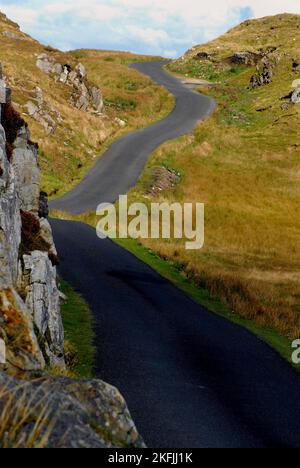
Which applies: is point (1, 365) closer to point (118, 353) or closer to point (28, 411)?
point (28, 411)

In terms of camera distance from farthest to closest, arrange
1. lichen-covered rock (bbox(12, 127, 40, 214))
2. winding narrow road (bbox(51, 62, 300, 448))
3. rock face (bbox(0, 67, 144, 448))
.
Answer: lichen-covered rock (bbox(12, 127, 40, 214))
winding narrow road (bbox(51, 62, 300, 448))
rock face (bbox(0, 67, 144, 448))

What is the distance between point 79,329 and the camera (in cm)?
1673

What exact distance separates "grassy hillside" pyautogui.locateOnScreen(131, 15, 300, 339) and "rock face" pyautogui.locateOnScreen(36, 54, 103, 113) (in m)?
11.8

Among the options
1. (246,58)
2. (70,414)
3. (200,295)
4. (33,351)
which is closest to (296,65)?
(246,58)

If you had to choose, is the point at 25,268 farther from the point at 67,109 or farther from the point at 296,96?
the point at 296,96

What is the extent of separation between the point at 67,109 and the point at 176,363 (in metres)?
47.4

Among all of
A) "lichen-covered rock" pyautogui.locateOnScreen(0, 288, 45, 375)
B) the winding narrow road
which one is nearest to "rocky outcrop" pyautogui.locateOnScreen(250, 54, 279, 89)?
the winding narrow road

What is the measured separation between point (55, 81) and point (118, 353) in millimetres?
52850

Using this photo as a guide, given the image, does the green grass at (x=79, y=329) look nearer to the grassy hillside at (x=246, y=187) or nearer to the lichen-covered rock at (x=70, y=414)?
the lichen-covered rock at (x=70, y=414)

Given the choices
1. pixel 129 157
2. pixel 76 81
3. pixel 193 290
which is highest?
pixel 76 81

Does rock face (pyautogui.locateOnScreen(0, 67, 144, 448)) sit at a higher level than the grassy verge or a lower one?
higher

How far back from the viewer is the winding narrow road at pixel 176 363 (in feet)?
34.7

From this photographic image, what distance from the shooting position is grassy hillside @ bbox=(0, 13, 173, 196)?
48.3 metres

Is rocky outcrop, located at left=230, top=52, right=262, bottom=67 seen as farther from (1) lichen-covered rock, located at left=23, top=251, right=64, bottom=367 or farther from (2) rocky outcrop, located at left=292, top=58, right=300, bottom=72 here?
(1) lichen-covered rock, located at left=23, top=251, right=64, bottom=367
